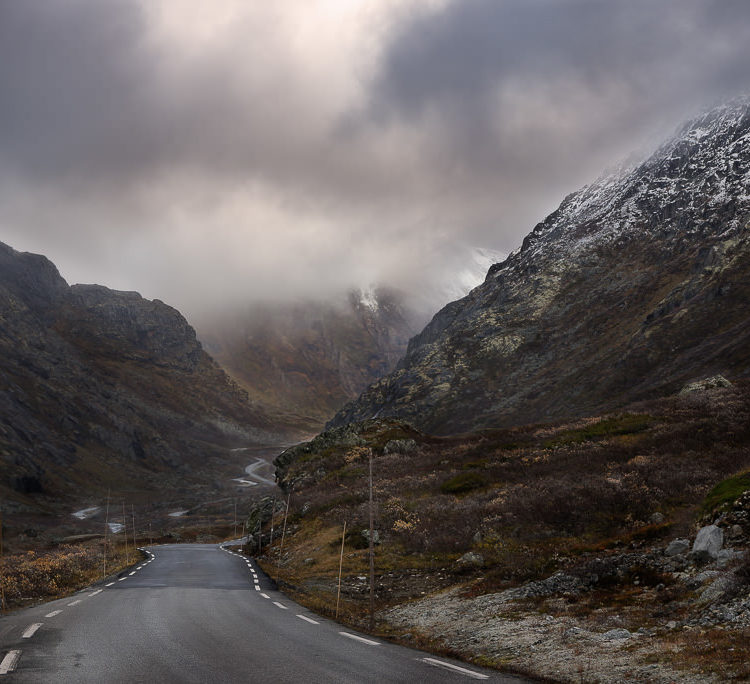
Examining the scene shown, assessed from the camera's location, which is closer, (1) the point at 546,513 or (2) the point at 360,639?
(2) the point at 360,639

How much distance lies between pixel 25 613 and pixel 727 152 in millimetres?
217797

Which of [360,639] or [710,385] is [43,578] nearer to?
[360,639]

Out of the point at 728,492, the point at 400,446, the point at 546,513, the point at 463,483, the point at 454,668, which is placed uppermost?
the point at 400,446

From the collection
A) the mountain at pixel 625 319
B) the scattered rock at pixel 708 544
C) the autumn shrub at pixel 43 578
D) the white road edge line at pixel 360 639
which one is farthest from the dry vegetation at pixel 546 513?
the mountain at pixel 625 319

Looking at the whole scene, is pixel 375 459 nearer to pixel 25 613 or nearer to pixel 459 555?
pixel 459 555

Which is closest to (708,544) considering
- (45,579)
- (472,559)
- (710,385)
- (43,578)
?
(472,559)

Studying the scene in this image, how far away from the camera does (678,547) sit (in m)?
17.6

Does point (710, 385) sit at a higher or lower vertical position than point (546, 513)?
higher

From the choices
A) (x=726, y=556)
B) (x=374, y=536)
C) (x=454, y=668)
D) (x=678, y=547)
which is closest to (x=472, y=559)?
(x=374, y=536)

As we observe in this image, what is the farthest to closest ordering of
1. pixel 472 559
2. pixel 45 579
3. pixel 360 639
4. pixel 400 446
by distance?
pixel 400 446 < pixel 45 579 < pixel 472 559 < pixel 360 639

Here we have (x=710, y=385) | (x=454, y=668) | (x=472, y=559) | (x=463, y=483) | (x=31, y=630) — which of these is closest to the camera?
(x=454, y=668)

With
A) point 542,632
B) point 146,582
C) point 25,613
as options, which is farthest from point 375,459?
point 542,632

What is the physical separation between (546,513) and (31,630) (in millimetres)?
22265

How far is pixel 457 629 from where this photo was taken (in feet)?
53.8
